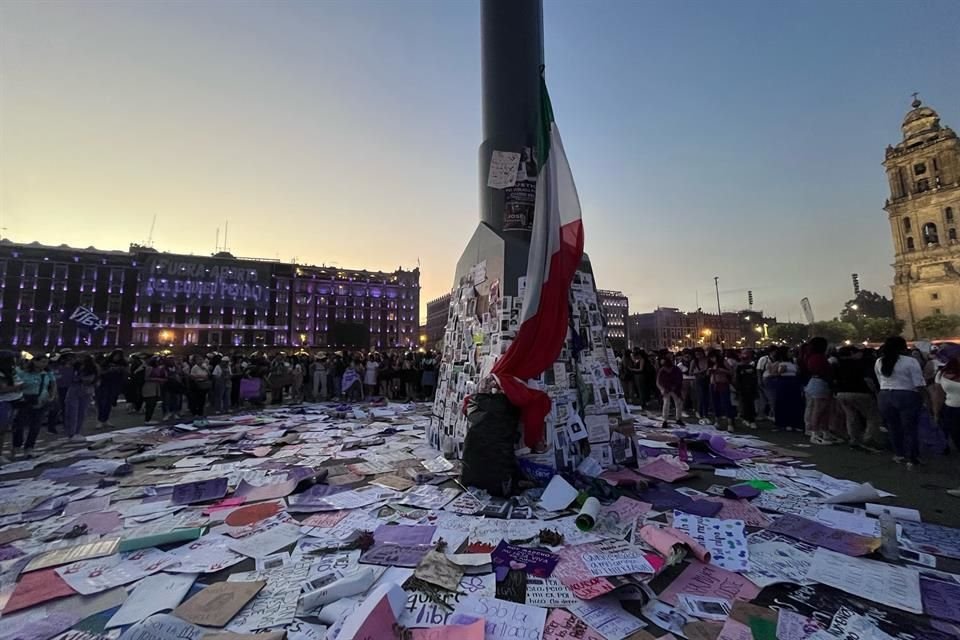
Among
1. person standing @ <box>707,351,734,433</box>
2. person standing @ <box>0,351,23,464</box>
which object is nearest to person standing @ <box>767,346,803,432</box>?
person standing @ <box>707,351,734,433</box>

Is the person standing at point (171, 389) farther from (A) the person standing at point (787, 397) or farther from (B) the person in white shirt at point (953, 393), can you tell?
(B) the person in white shirt at point (953, 393)

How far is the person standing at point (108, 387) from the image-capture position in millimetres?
9789

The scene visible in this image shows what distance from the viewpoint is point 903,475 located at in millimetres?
5312

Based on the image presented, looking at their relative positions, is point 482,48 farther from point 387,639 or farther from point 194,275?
point 194,275

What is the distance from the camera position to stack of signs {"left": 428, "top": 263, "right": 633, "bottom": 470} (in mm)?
5316

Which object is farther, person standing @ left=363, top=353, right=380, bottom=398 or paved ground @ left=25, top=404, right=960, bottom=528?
person standing @ left=363, top=353, right=380, bottom=398

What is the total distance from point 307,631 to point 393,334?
8290cm

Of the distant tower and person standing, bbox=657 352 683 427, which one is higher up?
the distant tower

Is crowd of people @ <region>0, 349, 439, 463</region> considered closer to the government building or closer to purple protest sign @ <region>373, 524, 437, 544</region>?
purple protest sign @ <region>373, 524, 437, 544</region>

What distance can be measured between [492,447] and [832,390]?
7.19 metres

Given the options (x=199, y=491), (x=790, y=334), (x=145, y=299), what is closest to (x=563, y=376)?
(x=199, y=491)

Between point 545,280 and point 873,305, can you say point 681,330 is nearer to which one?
point 873,305

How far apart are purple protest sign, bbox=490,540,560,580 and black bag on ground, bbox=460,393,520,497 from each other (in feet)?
3.74

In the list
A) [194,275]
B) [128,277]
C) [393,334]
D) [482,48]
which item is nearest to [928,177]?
[482,48]
